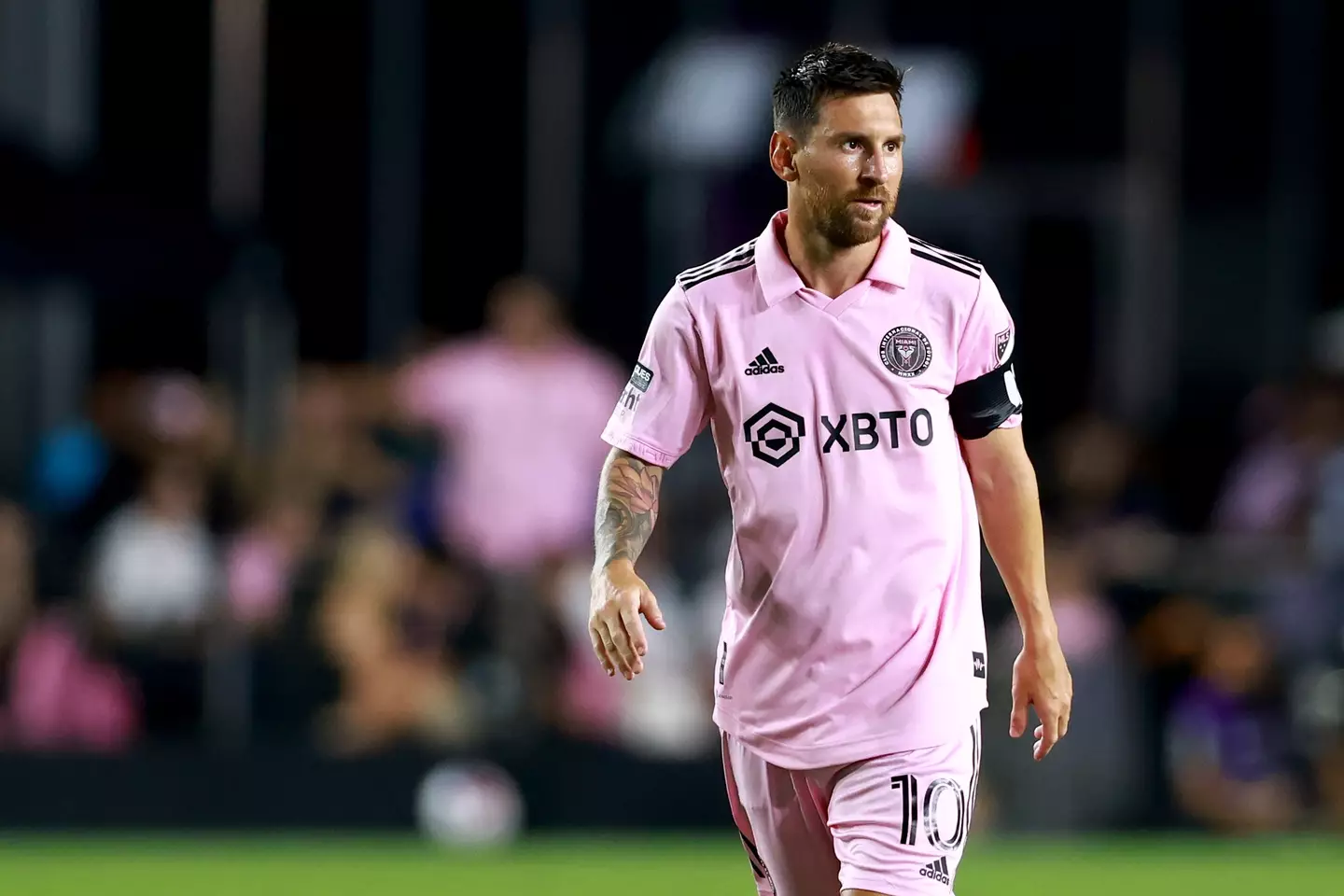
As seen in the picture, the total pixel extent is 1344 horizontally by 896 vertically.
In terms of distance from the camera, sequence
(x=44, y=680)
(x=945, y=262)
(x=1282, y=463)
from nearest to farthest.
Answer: (x=945, y=262) < (x=44, y=680) < (x=1282, y=463)

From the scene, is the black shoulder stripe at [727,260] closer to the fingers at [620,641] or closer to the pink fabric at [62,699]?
the fingers at [620,641]

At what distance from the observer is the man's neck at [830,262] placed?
5.25 meters

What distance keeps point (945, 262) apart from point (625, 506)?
0.86m

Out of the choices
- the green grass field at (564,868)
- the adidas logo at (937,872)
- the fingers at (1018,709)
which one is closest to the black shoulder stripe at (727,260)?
the fingers at (1018,709)

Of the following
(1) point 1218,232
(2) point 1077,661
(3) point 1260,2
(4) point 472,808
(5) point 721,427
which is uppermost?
(3) point 1260,2

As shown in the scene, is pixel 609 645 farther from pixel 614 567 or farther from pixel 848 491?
pixel 848 491

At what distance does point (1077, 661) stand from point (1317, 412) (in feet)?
7.65

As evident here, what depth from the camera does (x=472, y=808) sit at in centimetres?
1241

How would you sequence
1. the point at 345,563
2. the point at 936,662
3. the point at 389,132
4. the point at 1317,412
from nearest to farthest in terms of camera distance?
the point at 936,662
the point at 345,563
the point at 1317,412
the point at 389,132

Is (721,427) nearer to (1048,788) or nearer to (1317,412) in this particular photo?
(1048,788)

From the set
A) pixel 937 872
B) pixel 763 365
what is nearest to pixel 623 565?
pixel 763 365

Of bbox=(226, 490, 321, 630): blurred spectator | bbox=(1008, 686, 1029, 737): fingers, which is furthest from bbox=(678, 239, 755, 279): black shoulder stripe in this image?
bbox=(226, 490, 321, 630): blurred spectator

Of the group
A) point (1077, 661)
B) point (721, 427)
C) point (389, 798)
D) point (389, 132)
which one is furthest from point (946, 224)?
point (721, 427)

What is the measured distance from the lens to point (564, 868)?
11.4 metres
